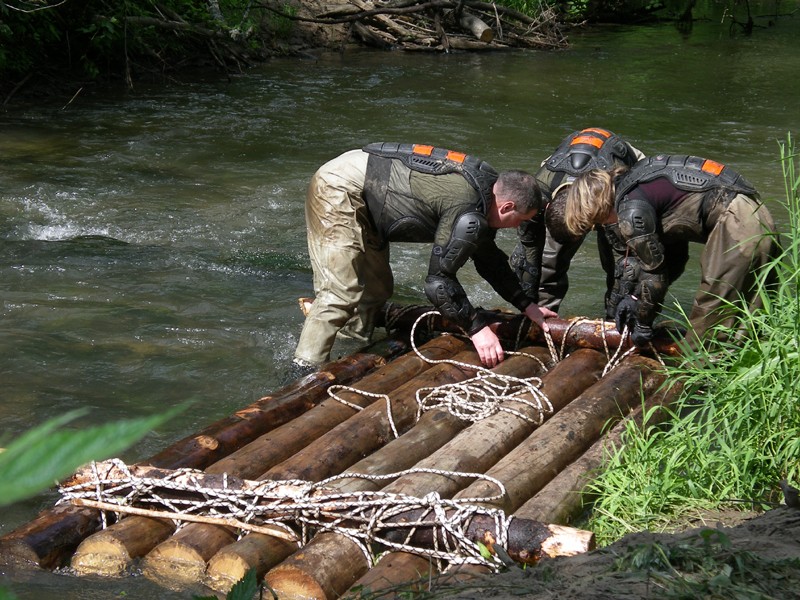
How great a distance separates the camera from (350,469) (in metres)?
4.24

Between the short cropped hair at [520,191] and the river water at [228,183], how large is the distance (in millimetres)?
1750

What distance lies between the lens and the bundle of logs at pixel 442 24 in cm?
1773

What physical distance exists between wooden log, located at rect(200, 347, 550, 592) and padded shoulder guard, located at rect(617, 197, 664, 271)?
4.67ft

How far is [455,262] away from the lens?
5.35 meters

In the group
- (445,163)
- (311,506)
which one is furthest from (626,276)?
(311,506)

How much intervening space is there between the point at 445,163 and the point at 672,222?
1.33 m

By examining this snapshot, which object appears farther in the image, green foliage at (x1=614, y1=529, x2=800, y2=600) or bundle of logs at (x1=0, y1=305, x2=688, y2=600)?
bundle of logs at (x1=0, y1=305, x2=688, y2=600)

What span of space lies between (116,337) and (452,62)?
1162cm

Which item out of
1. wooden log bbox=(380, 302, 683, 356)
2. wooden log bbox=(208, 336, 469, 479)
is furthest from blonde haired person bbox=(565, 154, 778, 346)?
wooden log bbox=(208, 336, 469, 479)

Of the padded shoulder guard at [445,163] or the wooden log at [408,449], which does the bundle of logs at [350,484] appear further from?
the padded shoulder guard at [445,163]

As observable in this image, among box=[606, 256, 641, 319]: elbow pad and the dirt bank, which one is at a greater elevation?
box=[606, 256, 641, 319]: elbow pad

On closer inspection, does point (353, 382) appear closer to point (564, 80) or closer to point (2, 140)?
point (2, 140)

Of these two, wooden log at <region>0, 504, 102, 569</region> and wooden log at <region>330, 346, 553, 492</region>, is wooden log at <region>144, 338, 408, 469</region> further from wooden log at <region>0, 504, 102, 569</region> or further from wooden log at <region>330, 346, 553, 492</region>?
wooden log at <region>330, 346, 553, 492</region>

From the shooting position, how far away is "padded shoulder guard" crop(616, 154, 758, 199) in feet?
17.8
